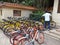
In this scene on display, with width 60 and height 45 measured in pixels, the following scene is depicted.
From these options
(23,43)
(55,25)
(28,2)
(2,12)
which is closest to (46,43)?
(23,43)

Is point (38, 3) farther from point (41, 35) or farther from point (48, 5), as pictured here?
point (41, 35)

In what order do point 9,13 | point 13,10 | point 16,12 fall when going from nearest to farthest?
point 9,13
point 13,10
point 16,12

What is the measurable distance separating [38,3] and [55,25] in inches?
197

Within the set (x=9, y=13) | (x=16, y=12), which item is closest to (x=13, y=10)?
(x=16, y=12)

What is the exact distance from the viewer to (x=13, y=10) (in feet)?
56.4

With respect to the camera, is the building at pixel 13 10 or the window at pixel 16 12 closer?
the building at pixel 13 10

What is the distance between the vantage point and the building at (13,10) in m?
16.6

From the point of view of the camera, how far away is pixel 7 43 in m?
8.88

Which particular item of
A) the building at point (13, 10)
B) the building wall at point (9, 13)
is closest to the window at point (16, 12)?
the building at point (13, 10)

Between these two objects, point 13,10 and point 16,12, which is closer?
point 13,10

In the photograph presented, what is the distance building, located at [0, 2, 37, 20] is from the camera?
54.5 ft

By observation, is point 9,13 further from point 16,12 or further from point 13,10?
point 16,12

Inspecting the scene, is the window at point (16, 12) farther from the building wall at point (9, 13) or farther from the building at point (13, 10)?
the building wall at point (9, 13)

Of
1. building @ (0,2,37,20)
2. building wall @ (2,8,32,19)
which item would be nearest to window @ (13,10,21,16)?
building @ (0,2,37,20)
